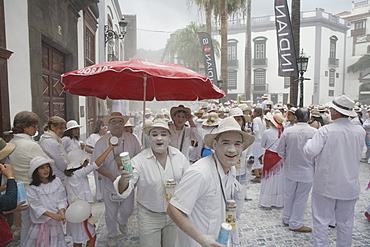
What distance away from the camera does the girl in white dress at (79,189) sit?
10.6ft

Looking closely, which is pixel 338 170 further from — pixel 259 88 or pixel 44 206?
pixel 259 88

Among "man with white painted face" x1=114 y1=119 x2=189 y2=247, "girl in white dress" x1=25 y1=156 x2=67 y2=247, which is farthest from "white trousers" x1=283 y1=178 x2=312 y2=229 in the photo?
"girl in white dress" x1=25 y1=156 x2=67 y2=247

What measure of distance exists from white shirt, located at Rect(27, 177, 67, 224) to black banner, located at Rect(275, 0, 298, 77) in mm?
9427

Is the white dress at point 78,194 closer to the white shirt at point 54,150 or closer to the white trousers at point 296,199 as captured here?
the white shirt at point 54,150

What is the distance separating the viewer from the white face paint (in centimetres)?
298

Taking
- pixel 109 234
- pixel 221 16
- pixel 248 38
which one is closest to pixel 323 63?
pixel 248 38

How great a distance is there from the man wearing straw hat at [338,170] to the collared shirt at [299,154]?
74 cm

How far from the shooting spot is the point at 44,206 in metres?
2.98

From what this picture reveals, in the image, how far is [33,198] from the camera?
9.66ft

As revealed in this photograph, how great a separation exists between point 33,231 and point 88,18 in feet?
32.8

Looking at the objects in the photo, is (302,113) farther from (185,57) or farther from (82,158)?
(185,57)

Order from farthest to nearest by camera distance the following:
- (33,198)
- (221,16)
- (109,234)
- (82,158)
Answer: (221,16) < (109,234) < (82,158) < (33,198)

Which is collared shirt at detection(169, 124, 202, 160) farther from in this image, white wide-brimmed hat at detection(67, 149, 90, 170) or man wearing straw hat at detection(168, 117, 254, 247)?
man wearing straw hat at detection(168, 117, 254, 247)

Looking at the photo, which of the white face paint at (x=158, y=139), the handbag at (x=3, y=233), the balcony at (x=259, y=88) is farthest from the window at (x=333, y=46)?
the handbag at (x=3, y=233)
